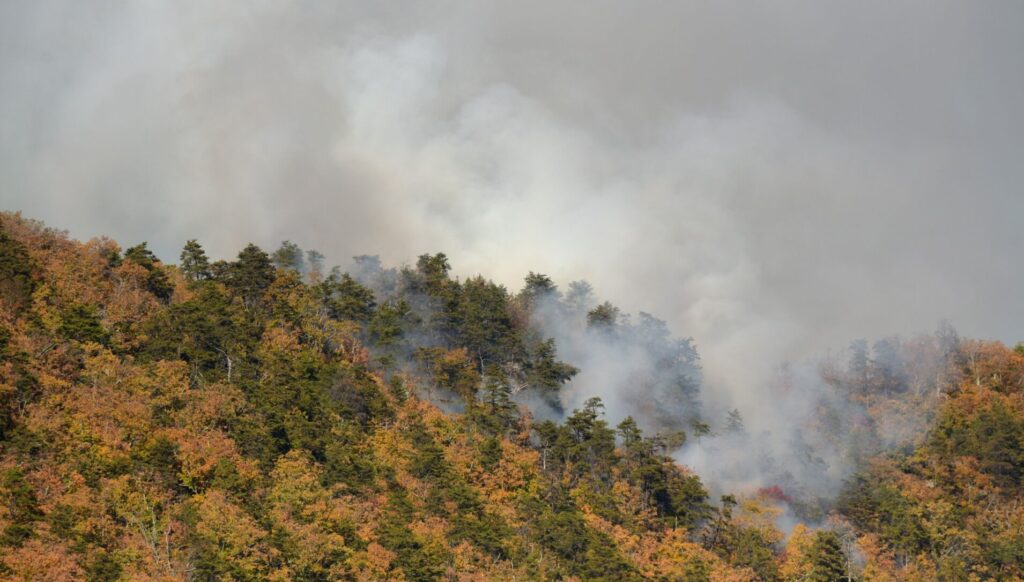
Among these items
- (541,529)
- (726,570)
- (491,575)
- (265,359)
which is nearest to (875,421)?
(726,570)

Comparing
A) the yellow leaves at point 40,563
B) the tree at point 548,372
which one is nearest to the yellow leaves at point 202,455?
the yellow leaves at point 40,563

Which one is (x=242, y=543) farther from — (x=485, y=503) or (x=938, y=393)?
(x=938, y=393)

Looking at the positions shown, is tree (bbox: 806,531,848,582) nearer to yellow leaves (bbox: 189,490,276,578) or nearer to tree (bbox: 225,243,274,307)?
yellow leaves (bbox: 189,490,276,578)

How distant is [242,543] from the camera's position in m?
81.1

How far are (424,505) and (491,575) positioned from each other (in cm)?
1035

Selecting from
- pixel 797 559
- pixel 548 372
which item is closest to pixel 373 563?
pixel 797 559

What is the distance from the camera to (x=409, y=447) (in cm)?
10775

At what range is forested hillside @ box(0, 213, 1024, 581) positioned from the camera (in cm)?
8444

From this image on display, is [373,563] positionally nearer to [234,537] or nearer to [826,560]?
[234,537]

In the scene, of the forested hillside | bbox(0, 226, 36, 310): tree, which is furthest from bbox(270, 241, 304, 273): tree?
bbox(0, 226, 36, 310): tree

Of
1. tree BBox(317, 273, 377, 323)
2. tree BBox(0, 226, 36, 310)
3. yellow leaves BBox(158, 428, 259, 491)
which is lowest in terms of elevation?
yellow leaves BBox(158, 428, 259, 491)

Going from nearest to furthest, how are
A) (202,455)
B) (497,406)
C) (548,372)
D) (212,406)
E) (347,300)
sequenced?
1. (202,455)
2. (212,406)
3. (497,406)
4. (347,300)
5. (548,372)

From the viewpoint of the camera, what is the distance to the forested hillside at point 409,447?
84.4 meters

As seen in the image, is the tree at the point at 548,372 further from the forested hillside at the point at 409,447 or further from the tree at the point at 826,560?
the tree at the point at 826,560
